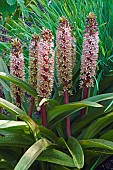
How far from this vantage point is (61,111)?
1946 millimetres

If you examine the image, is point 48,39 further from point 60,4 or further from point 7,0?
point 60,4

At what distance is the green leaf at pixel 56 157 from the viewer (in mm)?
1818

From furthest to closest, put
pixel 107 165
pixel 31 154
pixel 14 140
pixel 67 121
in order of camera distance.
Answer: pixel 107 165, pixel 67 121, pixel 14 140, pixel 31 154

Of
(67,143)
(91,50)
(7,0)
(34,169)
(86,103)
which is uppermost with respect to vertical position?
(7,0)

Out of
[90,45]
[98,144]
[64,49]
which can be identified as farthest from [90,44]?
[98,144]

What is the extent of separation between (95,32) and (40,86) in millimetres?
366

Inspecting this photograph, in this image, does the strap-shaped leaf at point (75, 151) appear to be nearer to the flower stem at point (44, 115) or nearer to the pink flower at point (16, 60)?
the flower stem at point (44, 115)

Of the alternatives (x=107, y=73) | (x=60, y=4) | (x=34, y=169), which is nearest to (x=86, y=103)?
(x=34, y=169)

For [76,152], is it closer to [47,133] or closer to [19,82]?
[47,133]

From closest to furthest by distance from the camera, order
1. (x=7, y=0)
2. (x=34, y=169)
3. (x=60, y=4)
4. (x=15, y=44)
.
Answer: (x=15, y=44) → (x=34, y=169) → (x=7, y=0) → (x=60, y=4)

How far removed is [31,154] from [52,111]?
12.2 inches

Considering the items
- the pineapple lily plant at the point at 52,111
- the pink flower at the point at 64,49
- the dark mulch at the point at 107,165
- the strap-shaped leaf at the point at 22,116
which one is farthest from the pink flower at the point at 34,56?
the dark mulch at the point at 107,165

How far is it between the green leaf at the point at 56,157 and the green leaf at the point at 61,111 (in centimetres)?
18

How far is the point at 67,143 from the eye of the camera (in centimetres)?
200
